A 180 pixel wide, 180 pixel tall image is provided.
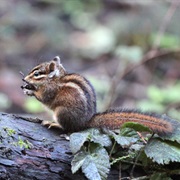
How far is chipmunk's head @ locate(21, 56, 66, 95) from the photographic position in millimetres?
3328

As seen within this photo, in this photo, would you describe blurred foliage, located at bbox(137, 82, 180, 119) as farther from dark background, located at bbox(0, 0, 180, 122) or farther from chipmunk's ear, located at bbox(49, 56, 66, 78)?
chipmunk's ear, located at bbox(49, 56, 66, 78)

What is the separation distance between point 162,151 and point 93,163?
40 cm

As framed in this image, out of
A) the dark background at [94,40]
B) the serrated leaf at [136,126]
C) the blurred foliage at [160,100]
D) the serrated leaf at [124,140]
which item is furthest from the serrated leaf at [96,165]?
the dark background at [94,40]

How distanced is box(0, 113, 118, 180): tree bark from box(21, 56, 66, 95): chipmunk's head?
0.45 metres

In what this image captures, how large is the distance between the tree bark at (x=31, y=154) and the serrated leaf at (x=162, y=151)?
0.83 feet

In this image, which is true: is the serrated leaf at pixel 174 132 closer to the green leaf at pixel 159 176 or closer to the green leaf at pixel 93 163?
the green leaf at pixel 159 176

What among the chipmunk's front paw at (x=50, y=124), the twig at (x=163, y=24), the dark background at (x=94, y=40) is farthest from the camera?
the dark background at (x=94, y=40)

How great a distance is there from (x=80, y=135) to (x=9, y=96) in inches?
192

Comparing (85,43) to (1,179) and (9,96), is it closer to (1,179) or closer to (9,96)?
(9,96)

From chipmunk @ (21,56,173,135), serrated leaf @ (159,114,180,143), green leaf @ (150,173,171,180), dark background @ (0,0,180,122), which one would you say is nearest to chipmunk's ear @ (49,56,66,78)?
chipmunk @ (21,56,173,135)

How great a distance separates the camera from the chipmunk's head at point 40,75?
3.33m

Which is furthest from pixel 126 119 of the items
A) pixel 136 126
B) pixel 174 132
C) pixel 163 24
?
pixel 163 24

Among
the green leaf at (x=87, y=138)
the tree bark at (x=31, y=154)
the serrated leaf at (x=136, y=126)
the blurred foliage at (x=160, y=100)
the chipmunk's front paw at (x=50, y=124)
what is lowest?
the tree bark at (x=31, y=154)

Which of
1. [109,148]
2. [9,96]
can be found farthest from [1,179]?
[9,96]
